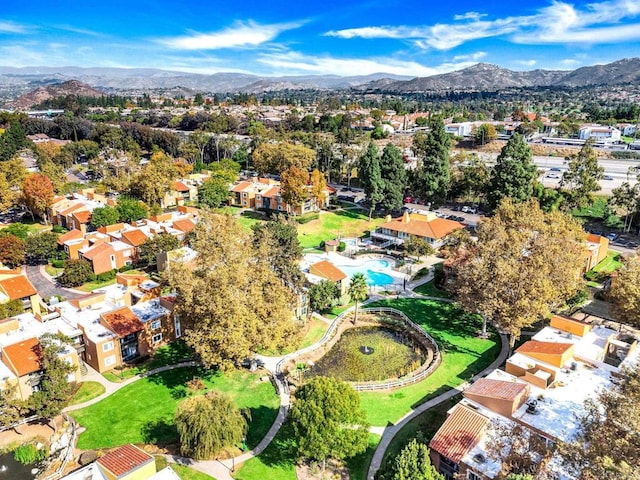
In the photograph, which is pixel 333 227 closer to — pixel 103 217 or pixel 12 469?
pixel 103 217

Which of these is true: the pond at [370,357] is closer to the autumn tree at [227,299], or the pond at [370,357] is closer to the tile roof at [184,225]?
the autumn tree at [227,299]

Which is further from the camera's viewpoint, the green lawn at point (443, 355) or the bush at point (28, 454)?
the green lawn at point (443, 355)

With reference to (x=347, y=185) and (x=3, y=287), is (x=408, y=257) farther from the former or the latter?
(x=3, y=287)

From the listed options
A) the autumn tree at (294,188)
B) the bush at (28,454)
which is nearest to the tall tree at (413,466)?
the bush at (28,454)

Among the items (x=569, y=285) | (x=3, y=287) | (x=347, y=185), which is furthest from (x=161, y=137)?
(x=569, y=285)

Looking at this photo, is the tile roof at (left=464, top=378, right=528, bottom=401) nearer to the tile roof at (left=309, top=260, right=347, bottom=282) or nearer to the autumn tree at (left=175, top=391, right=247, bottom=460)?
the autumn tree at (left=175, top=391, right=247, bottom=460)

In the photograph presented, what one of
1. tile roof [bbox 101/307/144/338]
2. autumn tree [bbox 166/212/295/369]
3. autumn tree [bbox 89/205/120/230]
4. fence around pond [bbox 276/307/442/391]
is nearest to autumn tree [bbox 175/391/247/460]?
autumn tree [bbox 166/212/295/369]
